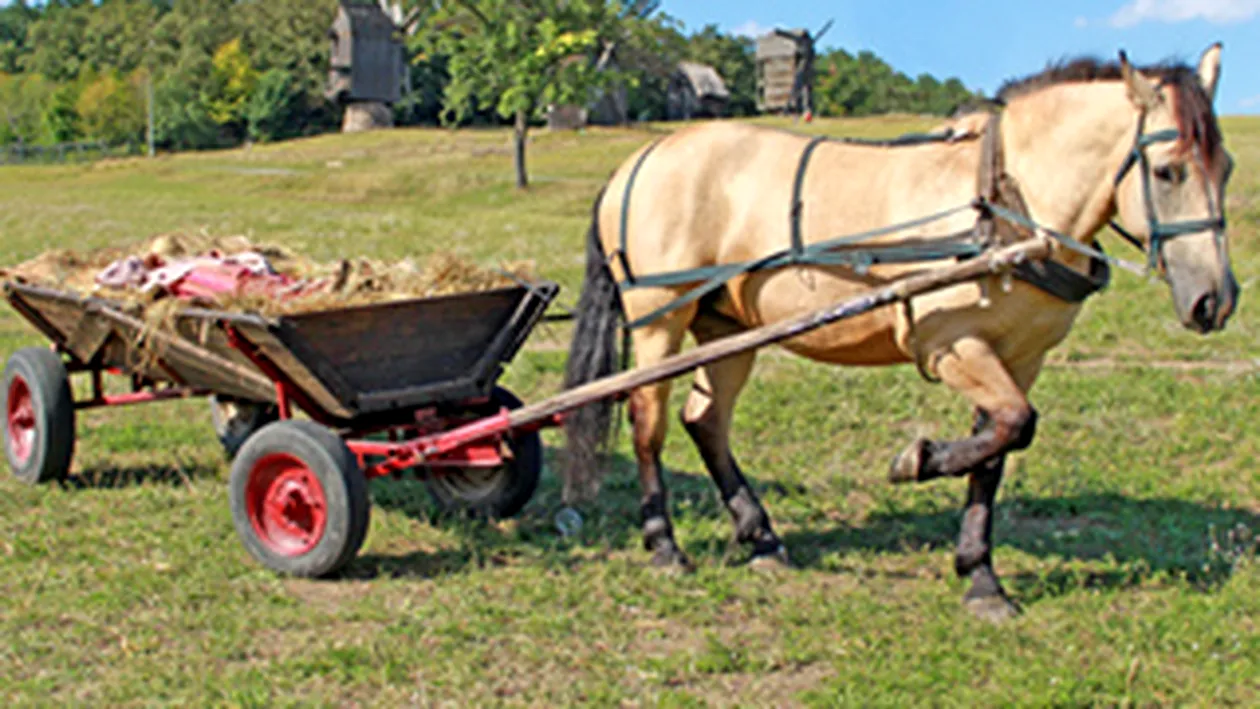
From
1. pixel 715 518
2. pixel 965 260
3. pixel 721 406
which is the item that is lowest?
pixel 715 518

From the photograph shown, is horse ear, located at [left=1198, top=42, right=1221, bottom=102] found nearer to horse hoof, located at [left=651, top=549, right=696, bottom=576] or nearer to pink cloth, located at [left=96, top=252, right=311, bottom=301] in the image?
horse hoof, located at [left=651, top=549, right=696, bottom=576]

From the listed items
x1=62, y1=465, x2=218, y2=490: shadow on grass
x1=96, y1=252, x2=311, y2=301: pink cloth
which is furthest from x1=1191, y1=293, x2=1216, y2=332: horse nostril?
x1=62, y1=465, x2=218, y2=490: shadow on grass

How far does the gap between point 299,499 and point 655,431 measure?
1.73 meters

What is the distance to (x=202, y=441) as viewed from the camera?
8672 millimetres

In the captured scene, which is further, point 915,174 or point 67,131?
point 67,131

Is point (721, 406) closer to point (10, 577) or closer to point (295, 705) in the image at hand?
point (295, 705)

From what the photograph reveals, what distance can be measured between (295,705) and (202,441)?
184 inches

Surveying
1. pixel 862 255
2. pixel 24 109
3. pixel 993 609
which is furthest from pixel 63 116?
pixel 993 609

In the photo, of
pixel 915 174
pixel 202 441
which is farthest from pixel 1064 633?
pixel 202 441

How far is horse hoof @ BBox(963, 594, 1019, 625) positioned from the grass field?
0.06m

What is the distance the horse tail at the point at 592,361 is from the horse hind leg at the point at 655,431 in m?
0.16

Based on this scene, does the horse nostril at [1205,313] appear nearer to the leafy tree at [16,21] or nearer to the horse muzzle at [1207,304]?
the horse muzzle at [1207,304]

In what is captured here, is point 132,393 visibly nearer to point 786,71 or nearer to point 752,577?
point 752,577

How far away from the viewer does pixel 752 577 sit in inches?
233
